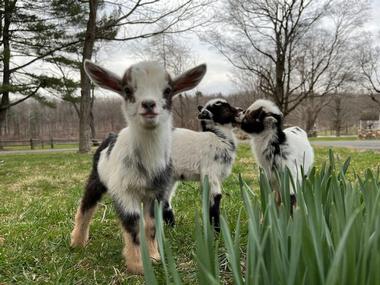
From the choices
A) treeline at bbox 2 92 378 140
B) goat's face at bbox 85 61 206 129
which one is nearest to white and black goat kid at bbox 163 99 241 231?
goat's face at bbox 85 61 206 129

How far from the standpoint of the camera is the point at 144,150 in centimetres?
273

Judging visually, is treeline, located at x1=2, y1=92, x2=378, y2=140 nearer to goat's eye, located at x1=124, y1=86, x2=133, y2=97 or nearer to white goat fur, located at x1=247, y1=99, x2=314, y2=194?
white goat fur, located at x1=247, y1=99, x2=314, y2=194

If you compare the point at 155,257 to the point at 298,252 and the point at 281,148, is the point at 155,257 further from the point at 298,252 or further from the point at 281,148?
the point at 298,252

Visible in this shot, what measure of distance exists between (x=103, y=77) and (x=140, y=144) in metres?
0.51

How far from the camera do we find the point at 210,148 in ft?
13.6

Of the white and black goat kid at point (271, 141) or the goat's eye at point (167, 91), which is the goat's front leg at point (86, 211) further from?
the white and black goat kid at point (271, 141)

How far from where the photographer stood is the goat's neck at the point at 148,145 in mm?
2707

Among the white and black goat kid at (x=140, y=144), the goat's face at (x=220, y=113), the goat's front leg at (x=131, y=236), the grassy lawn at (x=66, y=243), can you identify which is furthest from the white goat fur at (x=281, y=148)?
the goat's front leg at (x=131, y=236)

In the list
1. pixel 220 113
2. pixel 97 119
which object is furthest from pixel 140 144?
pixel 97 119

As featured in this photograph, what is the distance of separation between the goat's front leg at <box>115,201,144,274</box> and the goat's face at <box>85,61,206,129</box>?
565mm

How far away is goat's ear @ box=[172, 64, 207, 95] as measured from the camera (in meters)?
2.81

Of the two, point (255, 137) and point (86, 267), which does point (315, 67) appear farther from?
point (86, 267)

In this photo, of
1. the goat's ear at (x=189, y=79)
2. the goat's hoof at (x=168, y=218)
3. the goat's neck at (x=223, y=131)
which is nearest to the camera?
the goat's ear at (x=189, y=79)

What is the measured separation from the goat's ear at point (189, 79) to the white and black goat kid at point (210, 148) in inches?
52.3
